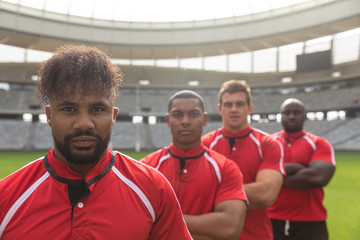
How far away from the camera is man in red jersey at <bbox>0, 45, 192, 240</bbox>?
1.42m

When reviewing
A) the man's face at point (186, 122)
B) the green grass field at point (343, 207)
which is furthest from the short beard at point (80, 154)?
the green grass field at point (343, 207)

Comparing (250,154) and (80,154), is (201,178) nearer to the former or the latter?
(250,154)

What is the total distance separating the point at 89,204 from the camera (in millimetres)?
1490

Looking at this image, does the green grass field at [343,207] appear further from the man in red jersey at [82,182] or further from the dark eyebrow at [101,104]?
the dark eyebrow at [101,104]

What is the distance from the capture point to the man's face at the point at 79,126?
4.78ft

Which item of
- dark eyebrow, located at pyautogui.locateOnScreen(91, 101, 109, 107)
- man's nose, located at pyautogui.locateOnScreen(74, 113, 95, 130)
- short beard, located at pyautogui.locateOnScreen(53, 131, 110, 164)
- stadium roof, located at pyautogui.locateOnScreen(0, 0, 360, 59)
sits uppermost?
stadium roof, located at pyautogui.locateOnScreen(0, 0, 360, 59)

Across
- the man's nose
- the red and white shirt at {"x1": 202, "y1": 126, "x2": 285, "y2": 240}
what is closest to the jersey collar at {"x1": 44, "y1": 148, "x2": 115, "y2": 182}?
the man's nose

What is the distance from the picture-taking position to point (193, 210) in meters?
2.30

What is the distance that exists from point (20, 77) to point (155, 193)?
133ft

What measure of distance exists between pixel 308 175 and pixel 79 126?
3001 millimetres

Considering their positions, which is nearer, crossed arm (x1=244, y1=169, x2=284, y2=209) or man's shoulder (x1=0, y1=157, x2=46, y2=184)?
man's shoulder (x1=0, y1=157, x2=46, y2=184)

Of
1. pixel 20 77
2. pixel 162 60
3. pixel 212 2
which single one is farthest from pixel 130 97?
pixel 212 2

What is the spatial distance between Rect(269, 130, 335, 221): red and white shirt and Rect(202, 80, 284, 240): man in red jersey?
838mm

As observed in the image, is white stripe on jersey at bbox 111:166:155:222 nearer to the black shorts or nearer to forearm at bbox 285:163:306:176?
forearm at bbox 285:163:306:176
